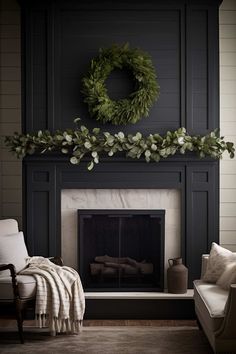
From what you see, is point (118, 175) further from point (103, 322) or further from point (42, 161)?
point (103, 322)

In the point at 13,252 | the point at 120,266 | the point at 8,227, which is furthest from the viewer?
the point at 120,266

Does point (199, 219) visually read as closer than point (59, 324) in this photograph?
No

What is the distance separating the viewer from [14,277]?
553 centimetres

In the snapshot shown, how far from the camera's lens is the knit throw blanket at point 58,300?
224 inches

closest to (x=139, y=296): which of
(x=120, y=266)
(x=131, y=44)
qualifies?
(x=120, y=266)

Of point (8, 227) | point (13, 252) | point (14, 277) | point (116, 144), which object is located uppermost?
point (116, 144)

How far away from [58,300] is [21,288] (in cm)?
32

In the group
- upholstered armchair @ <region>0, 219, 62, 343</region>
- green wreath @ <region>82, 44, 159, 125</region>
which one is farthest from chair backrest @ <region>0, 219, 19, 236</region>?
green wreath @ <region>82, 44, 159, 125</region>

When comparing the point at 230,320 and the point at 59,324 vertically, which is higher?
the point at 230,320

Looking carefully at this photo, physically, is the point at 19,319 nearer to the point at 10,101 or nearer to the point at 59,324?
the point at 59,324

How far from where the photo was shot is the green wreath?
21.0ft

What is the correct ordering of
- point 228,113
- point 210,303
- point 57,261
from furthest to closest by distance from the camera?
point 228,113 → point 57,261 → point 210,303

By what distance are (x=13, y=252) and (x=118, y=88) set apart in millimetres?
1787

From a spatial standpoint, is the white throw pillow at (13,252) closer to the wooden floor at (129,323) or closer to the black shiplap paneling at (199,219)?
the wooden floor at (129,323)
